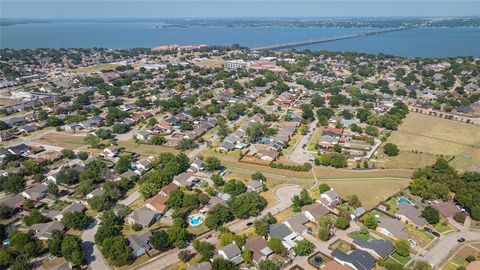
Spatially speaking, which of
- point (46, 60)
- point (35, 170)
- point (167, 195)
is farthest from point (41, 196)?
point (46, 60)

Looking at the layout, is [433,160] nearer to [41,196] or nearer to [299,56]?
[41,196]

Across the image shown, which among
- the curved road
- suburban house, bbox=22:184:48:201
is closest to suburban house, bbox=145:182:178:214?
suburban house, bbox=22:184:48:201

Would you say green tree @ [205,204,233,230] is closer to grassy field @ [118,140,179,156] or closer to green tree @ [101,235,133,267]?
green tree @ [101,235,133,267]

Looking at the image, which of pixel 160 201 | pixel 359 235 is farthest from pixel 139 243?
pixel 359 235

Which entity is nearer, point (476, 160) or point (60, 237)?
point (60, 237)

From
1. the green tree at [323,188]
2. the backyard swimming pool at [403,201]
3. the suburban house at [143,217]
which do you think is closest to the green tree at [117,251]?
the suburban house at [143,217]

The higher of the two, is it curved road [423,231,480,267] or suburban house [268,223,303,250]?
curved road [423,231,480,267]
